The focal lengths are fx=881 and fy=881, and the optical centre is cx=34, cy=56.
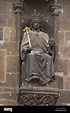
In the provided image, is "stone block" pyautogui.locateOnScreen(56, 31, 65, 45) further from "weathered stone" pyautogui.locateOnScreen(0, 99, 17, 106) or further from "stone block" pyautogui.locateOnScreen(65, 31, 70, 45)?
"weathered stone" pyautogui.locateOnScreen(0, 99, 17, 106)

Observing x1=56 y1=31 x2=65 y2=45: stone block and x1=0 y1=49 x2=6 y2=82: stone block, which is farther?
x1=56 y1=31 x2=65 y2=45: stone block

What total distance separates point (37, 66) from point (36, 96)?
612mm

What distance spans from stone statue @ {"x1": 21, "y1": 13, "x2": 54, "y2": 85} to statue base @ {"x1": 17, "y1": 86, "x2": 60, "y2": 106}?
0.17 metres

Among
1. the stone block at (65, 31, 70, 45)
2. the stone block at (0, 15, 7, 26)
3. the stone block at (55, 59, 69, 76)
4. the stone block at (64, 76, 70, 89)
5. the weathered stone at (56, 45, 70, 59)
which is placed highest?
the stone block at (0, 15, 7, 26)

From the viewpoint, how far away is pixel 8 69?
18.5 metres

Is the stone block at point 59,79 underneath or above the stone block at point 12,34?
underneath

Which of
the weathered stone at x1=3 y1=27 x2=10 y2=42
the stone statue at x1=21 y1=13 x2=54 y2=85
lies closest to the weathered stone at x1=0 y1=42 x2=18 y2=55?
the weathered stone at x1=3 y1=27 x2=10 y2=42

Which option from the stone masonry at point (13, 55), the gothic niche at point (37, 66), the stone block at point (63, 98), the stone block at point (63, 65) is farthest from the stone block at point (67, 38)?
the stone block at point (63, 98)

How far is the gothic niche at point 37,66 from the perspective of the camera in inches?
706

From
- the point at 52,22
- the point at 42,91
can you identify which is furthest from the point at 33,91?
the point at 52,22

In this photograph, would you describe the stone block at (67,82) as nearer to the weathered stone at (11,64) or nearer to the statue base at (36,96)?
the statue base at (36,96)

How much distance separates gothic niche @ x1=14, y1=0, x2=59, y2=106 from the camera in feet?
58.9

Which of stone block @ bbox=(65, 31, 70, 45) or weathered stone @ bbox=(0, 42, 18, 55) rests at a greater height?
stone block @ bbox=(65, 31, 70, 45)

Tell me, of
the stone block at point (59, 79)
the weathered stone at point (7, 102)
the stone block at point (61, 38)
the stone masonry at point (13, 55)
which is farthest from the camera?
the stone block at point (61, 38)
